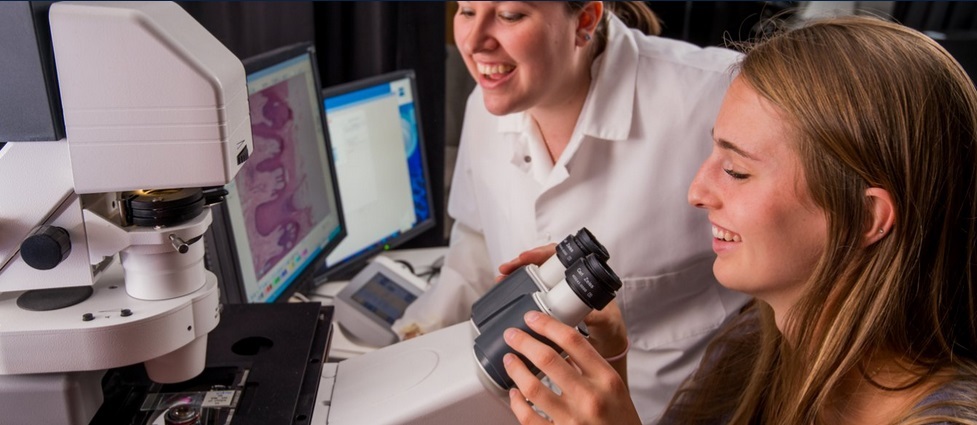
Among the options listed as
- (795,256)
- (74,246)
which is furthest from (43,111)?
(795,256)

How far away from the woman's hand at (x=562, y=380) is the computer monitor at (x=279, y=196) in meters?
0.52

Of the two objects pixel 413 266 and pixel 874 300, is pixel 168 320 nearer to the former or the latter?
pixel 874 300

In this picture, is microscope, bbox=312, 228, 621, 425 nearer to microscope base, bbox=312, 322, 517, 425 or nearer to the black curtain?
microscope base, bbox=312, 322, 517, 425

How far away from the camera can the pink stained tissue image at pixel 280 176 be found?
51.4 inches

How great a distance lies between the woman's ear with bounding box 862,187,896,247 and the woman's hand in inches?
13.9

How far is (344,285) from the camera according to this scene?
70.4 inches

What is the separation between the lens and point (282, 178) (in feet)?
4.61

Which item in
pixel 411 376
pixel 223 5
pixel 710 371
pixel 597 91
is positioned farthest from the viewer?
pixel 223 5

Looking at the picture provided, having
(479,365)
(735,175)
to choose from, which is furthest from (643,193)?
(479,365)

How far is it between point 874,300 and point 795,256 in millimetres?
102

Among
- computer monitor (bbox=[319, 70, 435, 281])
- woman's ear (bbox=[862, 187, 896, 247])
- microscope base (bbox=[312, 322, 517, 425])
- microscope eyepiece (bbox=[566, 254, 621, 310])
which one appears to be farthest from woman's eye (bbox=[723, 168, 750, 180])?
computer monitor (bbox=[319, 70, 435, 281])

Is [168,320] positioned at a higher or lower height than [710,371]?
higher

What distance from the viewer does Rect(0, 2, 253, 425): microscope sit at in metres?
0.71

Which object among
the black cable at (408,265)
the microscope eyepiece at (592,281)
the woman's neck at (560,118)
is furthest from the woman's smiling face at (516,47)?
the black cable at (408,265)
